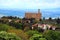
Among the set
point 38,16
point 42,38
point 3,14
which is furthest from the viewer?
point 38,16

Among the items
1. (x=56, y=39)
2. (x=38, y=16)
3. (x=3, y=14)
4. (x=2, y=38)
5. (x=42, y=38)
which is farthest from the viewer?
(x=38, y=16)

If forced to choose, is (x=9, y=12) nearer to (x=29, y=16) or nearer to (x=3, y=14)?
(x=3, y=14)

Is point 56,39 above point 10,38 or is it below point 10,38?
below

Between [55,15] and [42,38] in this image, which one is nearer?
[42,38]

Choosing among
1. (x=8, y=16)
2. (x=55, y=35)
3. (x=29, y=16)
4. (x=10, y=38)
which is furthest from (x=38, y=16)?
(x=10, y=38)

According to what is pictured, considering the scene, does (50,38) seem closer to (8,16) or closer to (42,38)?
(42,38)

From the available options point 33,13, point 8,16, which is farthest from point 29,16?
point 8,16

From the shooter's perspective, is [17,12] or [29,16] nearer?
[17,12]

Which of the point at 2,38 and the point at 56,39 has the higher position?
the point at 2,38

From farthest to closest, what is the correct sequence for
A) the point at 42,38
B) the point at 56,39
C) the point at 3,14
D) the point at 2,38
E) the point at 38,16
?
the point at 38,16
the point at 3,14
the point at 56,39
the point at 42,38
the point at 2,38
